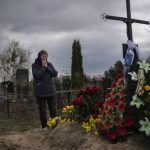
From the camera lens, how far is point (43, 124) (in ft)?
27.0

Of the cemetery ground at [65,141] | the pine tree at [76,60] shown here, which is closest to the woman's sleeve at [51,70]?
the cemetery ground at [65,141]

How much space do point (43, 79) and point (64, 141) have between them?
2.89m

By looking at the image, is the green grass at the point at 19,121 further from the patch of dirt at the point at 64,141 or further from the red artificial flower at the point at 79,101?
the red artificial flower at the point at 79,101

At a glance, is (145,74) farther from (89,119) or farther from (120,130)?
(89,119)

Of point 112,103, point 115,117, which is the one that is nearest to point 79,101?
point 112,103

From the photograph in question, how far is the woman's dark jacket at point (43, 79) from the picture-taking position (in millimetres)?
8431

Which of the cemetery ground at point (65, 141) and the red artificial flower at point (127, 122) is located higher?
the red artificial flower at point (127, 122)

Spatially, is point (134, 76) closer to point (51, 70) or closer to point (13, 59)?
point (51, 70)

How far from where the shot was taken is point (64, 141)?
5805mm

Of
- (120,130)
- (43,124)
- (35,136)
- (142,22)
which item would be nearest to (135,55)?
(120,130)

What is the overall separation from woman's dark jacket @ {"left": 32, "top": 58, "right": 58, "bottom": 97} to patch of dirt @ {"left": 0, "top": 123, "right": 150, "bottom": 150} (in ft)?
5.93

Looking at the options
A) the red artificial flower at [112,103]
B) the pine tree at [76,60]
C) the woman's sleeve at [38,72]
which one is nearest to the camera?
the red artificial flower at [112,103]

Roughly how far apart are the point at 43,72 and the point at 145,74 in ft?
11.2

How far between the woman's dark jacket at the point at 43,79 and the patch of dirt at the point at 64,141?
5.93ft
